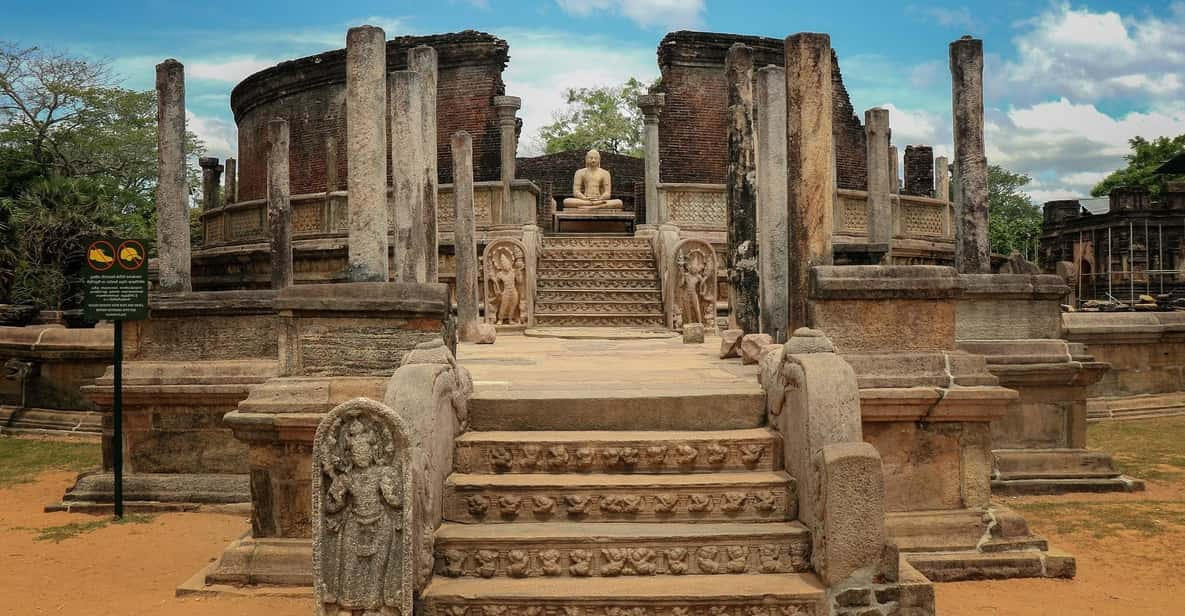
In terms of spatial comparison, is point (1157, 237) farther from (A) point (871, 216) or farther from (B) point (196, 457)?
(B) point (196, 457)

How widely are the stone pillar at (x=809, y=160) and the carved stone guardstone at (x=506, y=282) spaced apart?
25.7 ft

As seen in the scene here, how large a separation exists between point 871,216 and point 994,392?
1104cm

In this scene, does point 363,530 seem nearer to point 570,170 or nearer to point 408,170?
point 408,170

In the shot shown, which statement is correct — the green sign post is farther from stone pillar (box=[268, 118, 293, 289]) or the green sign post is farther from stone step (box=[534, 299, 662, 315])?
stone step (box=[534, 299, 662, 315])

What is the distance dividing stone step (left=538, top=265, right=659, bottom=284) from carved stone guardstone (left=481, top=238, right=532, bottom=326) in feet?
5.87

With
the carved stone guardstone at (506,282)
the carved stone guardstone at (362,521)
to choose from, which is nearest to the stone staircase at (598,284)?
the carved stone guardstone at (506,282)

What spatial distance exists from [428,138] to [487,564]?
7.60 m

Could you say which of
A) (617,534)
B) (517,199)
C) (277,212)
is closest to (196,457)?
(617,534)

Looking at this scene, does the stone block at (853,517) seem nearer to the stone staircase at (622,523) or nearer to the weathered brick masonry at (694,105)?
the stone staircase at (622,523)

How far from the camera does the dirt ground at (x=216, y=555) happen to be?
204 inches

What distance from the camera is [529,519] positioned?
4719mm

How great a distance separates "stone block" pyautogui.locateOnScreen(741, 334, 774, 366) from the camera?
703cm

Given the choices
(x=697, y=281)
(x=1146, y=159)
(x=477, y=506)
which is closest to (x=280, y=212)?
(x=697, y=281)

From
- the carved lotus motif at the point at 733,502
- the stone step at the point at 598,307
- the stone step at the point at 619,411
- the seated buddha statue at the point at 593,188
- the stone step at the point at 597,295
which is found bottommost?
the carved lotus motif at the point at 733,502
